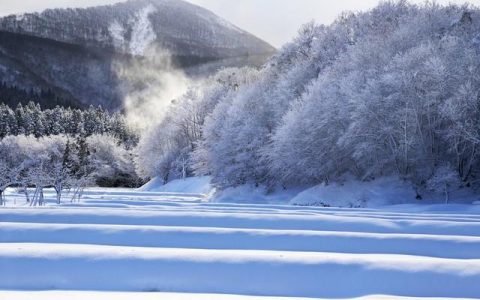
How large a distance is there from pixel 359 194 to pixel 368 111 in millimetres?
4878

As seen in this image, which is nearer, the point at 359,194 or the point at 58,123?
the point at 359,194

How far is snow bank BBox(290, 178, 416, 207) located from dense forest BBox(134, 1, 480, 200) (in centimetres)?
71

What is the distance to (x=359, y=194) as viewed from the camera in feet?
95.2

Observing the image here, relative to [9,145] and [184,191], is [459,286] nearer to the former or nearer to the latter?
[184,191]

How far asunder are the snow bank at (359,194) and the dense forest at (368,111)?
0.71 metres

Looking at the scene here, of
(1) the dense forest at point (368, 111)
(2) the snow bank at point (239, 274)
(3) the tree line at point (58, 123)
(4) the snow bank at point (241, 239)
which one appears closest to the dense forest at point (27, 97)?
(3) the tree line at point (58, 123)

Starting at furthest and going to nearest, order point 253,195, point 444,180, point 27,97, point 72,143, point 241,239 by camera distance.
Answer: point 27,97
point 72,143
point 253,195
point 444,180
point 241,239

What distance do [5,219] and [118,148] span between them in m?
76.3

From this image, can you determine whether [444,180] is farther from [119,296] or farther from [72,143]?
[72,143]

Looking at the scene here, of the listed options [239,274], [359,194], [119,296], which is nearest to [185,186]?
[359,194]

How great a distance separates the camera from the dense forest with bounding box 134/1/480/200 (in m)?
27.0

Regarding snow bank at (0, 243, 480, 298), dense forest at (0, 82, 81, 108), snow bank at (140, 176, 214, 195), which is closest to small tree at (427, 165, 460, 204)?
snow bank at (0, 243, 480, 298)

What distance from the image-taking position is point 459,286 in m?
7.50

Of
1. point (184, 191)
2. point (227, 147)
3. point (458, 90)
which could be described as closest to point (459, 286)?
point (458, 90)
